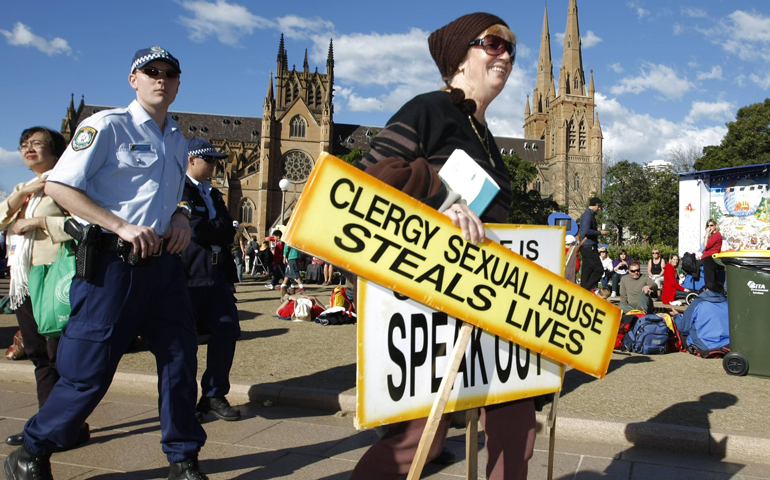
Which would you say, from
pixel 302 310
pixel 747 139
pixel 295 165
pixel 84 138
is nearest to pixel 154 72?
pixel 84 138

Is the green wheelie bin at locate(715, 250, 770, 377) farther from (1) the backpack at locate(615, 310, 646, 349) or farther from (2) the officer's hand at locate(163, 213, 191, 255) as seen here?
(2) the officer's hand at locate(163, 213, 191, 255)

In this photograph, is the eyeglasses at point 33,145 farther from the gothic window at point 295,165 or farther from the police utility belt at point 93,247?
the gothic window at point 295,165

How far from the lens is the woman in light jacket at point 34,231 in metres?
3.72

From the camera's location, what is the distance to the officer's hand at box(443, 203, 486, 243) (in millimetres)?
1873

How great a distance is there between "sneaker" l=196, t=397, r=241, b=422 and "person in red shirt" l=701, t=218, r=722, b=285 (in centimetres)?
903

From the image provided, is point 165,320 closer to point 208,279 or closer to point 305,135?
Answer: point 208,279

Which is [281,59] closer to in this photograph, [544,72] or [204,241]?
[544,72]

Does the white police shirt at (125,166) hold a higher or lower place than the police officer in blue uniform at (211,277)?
higher

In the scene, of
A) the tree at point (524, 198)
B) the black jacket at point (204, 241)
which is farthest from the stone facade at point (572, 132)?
the black jacket at point (204, 241)

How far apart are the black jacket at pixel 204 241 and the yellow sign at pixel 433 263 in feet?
9.26

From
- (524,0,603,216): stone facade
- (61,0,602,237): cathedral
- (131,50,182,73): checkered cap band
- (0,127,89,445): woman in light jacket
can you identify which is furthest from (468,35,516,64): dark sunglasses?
(524,0,603,216): stone facade

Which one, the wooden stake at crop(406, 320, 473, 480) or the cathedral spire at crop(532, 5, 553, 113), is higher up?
the cathedral spire at crop(532, 5, 553, 113)

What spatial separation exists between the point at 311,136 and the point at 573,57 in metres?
47.1

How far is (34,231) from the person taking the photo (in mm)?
3777
